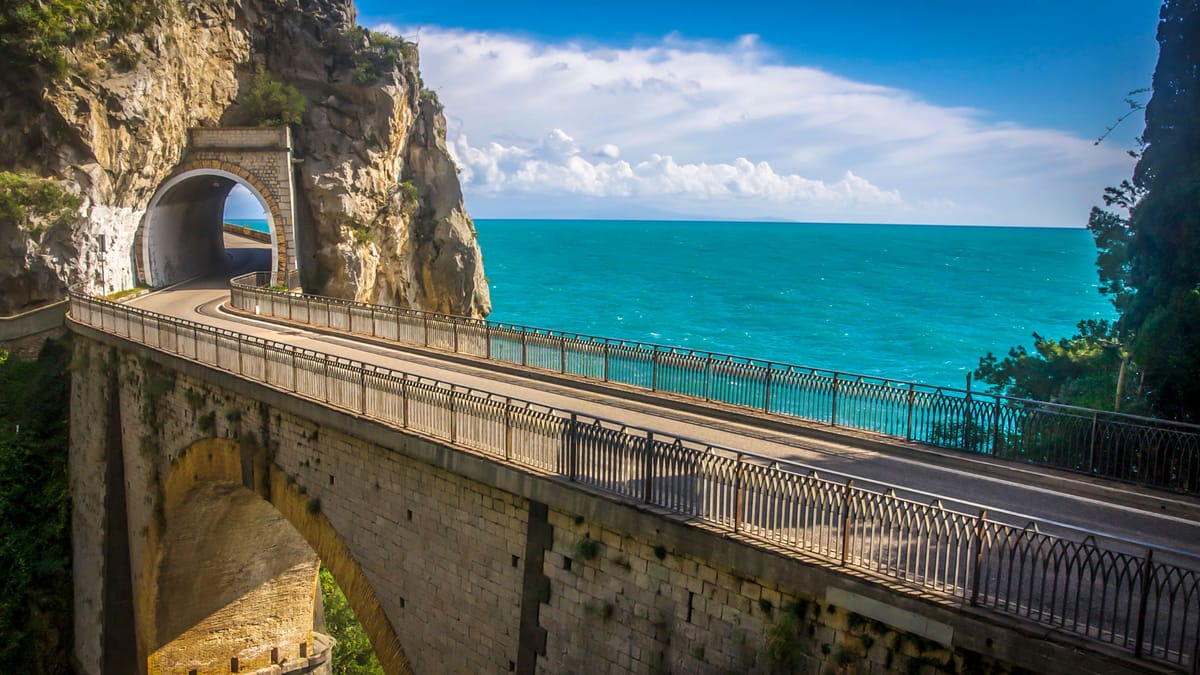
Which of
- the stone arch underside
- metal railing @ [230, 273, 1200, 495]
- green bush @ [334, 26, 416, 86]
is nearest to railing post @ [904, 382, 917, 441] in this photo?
metal railing @ [230, 273, 1200, 495]

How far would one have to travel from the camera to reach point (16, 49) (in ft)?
97.2

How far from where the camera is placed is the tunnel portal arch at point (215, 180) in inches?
1474

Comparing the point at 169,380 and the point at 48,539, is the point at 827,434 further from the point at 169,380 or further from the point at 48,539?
the point at 48,539

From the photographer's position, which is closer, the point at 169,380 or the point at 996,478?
the point at 996,478

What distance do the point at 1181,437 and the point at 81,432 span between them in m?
25.5

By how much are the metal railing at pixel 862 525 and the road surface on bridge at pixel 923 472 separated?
0.99 feet

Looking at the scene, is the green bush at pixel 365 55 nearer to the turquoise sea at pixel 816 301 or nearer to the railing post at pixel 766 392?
the turquoise sea at pixel 816 301

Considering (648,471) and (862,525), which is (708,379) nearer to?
(648,471)

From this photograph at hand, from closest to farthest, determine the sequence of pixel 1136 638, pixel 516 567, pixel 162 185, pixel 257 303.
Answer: pixel 1136 638 → pixel 516 567 → pixel 257 303 → pixel 162 185

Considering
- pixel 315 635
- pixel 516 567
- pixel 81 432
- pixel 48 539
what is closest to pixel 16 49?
pixel 81 432

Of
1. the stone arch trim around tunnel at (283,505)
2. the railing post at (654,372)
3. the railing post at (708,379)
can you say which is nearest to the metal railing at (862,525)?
the stone arch trim around tunnel at (283,505)

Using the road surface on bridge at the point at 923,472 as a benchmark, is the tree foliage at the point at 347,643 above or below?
below

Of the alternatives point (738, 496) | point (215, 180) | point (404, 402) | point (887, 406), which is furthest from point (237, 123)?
point (738, 496)

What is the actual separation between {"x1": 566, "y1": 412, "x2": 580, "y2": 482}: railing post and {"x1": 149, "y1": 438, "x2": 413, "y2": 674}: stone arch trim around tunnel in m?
4.52
